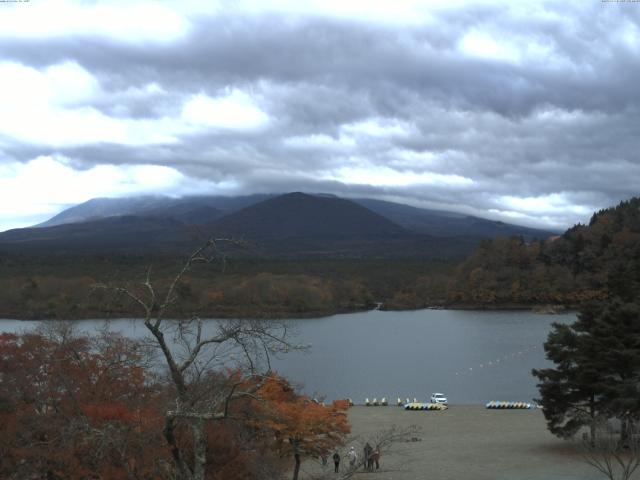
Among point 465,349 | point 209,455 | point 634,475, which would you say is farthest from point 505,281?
point 209,455

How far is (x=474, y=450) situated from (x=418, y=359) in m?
27.4

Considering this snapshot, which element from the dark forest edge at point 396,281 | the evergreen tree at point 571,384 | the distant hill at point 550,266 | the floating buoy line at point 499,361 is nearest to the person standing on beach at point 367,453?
the evergreen tree at point 571,384

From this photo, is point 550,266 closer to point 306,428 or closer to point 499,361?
point 499,361

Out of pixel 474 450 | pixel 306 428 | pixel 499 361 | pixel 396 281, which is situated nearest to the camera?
pixel 306 428

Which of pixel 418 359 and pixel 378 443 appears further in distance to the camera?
pixel 418 359

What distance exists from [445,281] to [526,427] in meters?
78.6

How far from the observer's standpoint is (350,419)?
95.1ft

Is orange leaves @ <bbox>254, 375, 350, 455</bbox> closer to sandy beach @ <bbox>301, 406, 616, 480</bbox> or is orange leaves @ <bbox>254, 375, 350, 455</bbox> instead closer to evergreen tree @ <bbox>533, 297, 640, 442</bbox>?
sandy beach @ <bbox>301, 406, 616, 480</bbox>

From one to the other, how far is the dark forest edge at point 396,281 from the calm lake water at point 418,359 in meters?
9.78

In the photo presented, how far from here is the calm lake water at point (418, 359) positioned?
37875 mm

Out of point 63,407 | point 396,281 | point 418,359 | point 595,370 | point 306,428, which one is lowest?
point 418,359

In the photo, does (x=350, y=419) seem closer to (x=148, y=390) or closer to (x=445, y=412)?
(x=445, y=412)

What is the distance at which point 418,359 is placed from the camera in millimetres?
48625

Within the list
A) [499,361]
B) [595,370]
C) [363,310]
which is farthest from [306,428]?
[363,310]
